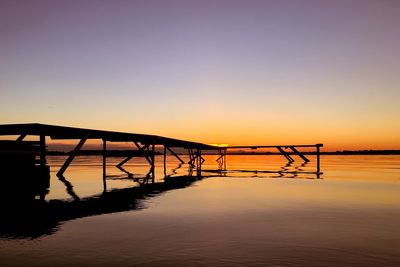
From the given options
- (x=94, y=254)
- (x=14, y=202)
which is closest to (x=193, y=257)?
(x=94, y=254)

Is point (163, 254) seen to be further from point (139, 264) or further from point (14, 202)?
point (14, 202)

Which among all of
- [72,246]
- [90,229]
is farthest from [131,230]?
[72,246]

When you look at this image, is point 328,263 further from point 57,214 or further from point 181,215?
point 57,214

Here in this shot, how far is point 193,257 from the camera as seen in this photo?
5062 millimetres

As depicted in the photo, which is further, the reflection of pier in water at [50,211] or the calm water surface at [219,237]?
the reflection of pier in water at [50,211]

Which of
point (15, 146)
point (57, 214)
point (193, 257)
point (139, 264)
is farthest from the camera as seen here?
point (15, 146)

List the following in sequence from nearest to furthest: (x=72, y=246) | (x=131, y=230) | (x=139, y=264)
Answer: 1. (x=139, y=264)
2. (x=72, y=246)
3. (x=131, y=230)

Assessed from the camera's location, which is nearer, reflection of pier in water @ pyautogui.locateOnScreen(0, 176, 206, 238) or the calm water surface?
the calm water surface

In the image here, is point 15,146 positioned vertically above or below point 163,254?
above

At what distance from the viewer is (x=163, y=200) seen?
452 inches

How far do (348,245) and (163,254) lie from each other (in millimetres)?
2804

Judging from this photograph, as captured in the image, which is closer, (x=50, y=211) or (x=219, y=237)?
(x=219, y=237)

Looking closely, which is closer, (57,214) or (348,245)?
(348,245)

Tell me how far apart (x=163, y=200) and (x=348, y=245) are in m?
6.65
